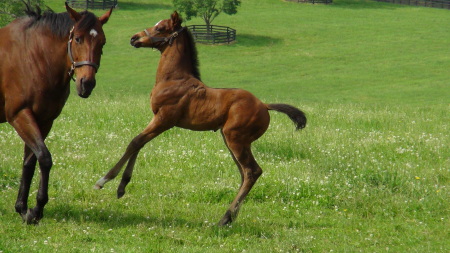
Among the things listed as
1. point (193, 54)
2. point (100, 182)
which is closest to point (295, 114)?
point (193, 54)

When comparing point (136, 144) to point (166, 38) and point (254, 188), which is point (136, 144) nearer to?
point (166, 38)

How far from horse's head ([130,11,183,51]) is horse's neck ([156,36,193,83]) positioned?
3.8 inches

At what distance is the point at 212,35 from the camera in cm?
6141

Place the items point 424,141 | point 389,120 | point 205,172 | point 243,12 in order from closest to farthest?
point 205,172 < point 424,141 < point 389,120 < point 243,12

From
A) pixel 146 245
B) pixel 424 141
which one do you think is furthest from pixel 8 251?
pixel 424 141

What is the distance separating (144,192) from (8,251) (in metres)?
3.01

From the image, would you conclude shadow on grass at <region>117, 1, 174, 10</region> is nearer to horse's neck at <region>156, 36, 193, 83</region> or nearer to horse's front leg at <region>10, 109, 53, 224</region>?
horse's neck at <region>156, 36, 193, 83</region>

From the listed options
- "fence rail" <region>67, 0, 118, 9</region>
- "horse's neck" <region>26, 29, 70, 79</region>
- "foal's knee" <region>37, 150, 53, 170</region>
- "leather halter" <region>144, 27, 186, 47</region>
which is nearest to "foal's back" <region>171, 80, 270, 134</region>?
"leather halter" <region>144, 27, 186, 47</region>

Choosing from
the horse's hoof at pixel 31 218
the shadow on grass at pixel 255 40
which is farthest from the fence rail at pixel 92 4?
the horse's hoof at pixel 31 218

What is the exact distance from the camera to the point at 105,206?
922 centimetres

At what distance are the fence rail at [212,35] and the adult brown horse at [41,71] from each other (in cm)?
5250

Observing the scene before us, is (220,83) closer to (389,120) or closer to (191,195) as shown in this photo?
(389,120)

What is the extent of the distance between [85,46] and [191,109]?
164 cm

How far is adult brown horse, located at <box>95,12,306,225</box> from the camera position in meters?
8.46
